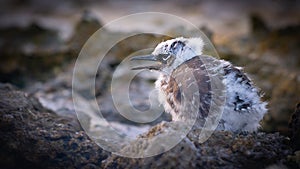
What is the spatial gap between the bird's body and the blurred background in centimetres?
133

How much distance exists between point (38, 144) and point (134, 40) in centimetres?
445

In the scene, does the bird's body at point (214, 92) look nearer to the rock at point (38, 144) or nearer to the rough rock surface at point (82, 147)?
the rough rock surface at point (82, 147)

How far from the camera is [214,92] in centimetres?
420

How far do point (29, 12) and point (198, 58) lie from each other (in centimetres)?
790

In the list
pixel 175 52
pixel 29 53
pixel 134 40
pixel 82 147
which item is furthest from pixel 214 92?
pixel 29 53

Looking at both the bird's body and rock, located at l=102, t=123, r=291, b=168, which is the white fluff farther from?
rock, located at l=102, t=123, r=291, b=168

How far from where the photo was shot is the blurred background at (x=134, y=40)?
7.02m

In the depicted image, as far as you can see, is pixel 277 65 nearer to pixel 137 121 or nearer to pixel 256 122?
pixel 137 121

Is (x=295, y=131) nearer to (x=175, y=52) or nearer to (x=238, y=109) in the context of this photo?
(x=238, y=109)

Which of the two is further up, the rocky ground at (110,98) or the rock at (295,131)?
the rocky ground at (110,98)

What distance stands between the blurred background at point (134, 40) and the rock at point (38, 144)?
58.5 inches

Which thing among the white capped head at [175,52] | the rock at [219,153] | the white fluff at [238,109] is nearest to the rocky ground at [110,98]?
the rock at [219,153]

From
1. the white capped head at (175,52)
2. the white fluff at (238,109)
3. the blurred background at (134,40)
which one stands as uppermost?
the blurred background at (134,40)

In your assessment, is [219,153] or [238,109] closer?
[219,153]
